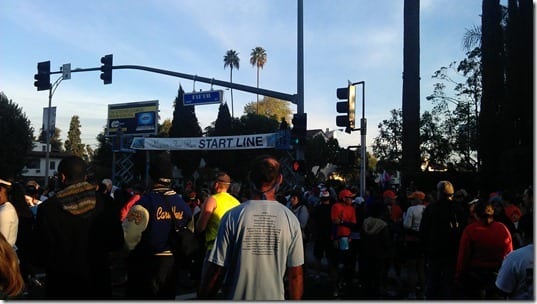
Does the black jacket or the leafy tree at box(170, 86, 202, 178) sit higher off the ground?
the leafy tree at box(170, 86, 202, 178)

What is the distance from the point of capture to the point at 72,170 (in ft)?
13.5

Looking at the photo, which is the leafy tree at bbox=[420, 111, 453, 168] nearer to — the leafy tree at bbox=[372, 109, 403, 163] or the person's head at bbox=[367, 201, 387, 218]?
the leafy tree at bbox=[372, 109, 403, 163]

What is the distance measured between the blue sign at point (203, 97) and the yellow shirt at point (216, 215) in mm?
13854

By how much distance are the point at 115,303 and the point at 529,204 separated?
4.42 m

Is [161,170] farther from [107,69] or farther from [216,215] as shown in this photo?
[107,69]

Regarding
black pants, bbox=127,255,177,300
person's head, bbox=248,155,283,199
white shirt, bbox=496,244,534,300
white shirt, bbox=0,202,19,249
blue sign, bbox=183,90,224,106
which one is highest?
blue sign, bbox=183,90,224,106

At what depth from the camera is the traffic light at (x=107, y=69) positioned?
58.0 ft

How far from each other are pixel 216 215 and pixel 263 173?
7.38ft

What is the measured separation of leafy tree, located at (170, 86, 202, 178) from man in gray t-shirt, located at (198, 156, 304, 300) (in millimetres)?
50922

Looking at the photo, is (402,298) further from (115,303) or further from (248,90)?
(248,90)

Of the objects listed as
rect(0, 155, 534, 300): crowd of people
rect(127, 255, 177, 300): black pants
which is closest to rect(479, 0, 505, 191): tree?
rect(0, 155, 534, 300): crowd of people

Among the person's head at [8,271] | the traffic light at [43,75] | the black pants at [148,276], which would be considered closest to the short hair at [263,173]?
the person's head at [8,271]

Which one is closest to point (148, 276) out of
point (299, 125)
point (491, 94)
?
point (299, 125)

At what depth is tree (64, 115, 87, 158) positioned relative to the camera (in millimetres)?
104500
